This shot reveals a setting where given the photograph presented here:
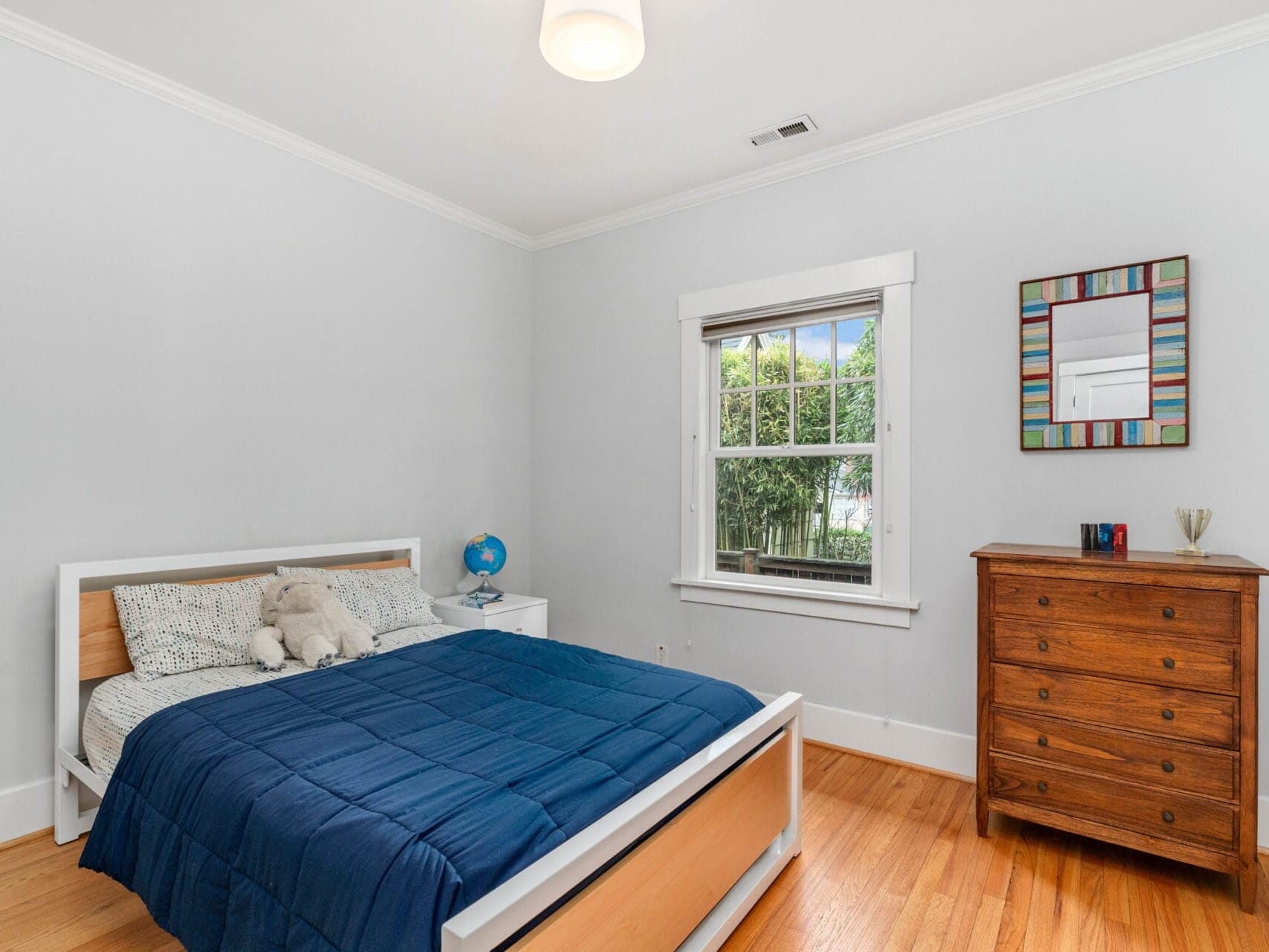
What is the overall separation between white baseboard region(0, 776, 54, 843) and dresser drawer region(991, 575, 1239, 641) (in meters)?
3.38

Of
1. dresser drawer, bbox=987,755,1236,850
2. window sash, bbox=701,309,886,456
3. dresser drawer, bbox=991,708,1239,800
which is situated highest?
window sash, bbox=701,309,886,456

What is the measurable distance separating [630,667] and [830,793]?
1038 millimetres

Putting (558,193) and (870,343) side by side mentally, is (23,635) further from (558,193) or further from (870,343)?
(870,343)

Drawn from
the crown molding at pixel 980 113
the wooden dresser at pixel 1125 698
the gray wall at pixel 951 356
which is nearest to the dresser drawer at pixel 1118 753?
the wooden dresser at pixel 1125 698

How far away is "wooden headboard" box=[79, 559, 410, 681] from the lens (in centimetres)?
237

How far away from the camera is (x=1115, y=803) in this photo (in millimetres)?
2133

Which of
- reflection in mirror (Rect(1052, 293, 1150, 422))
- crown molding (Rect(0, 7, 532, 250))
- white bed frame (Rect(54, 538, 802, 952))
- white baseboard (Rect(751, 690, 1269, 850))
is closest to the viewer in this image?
white bed frame (Rect(54, 538, 802, 952))

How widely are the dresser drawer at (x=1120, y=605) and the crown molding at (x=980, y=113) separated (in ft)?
6.09

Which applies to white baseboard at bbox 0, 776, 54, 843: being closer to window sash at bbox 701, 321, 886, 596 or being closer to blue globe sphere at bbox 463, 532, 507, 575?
blue globe sphere at bbox 463, 532, 507, 575

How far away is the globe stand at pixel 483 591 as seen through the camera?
3.63m

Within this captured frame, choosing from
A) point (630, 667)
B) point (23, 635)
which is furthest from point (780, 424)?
Answer: point (23, 635)

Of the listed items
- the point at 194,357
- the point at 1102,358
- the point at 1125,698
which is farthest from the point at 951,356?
the point at 194,357

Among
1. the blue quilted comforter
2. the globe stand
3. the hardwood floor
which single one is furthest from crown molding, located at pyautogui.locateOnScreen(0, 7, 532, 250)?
the hardwood floor

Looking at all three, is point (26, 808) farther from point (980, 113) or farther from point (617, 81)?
point (980, 113)
